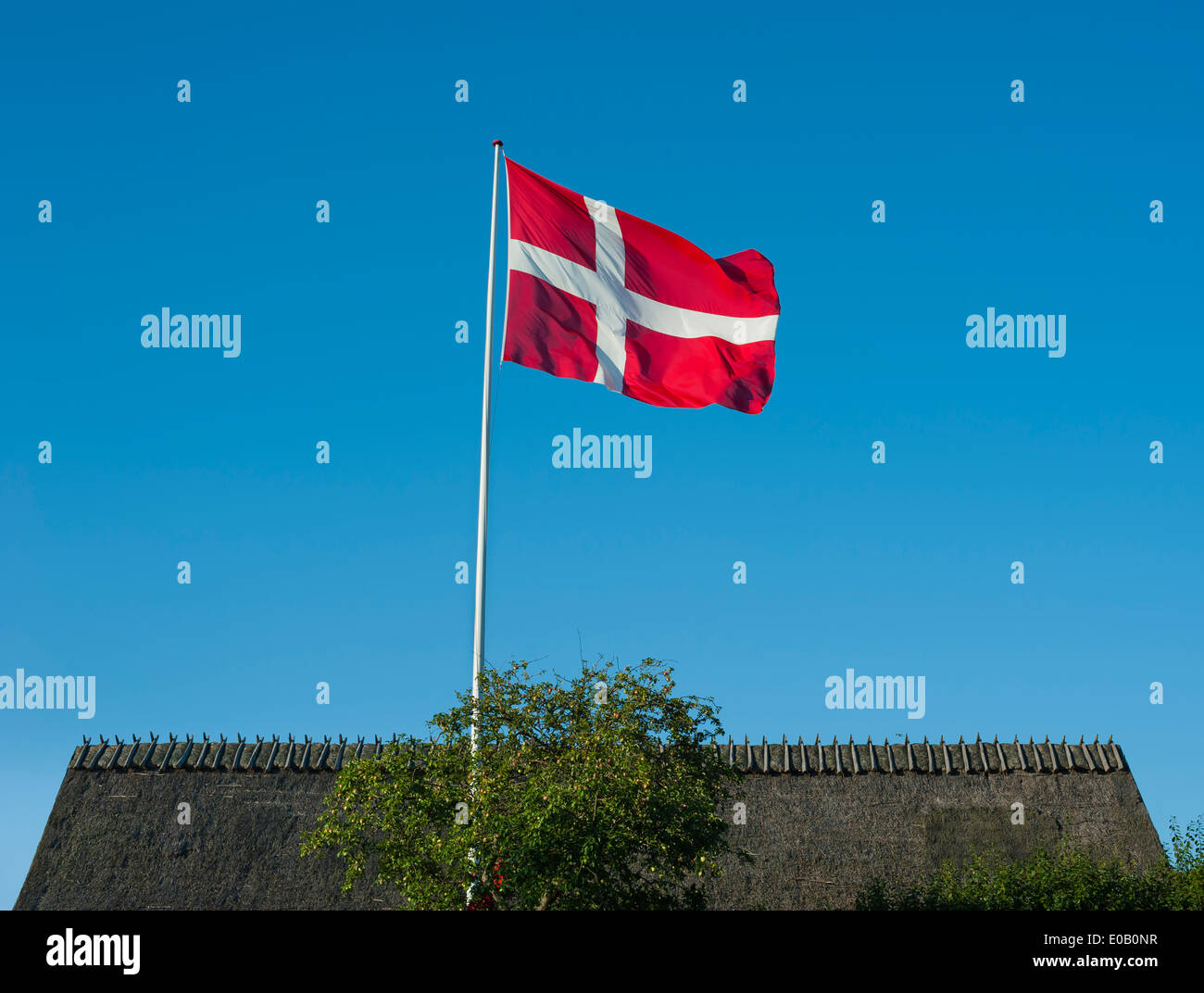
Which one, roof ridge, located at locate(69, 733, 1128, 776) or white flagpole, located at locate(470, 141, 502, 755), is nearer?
white flagpole, located at locate(470, 141, 502, 755)

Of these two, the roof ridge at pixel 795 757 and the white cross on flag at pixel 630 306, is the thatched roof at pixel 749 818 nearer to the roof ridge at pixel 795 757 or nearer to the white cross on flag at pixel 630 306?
the roof ridge at pixel 795 757

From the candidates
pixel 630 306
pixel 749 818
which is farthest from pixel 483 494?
pixel 749 818

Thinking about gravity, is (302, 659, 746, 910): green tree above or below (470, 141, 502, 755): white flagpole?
below

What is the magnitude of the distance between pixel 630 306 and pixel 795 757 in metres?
16.7

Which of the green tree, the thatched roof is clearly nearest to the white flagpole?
the green tree

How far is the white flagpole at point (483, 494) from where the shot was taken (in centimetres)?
2209

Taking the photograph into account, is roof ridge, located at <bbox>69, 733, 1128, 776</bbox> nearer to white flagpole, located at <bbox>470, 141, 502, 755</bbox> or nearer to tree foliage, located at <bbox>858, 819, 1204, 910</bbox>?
tree foliage, located at <bbox>858, 819, 1204, 910</bbox>

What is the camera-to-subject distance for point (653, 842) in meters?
21.4

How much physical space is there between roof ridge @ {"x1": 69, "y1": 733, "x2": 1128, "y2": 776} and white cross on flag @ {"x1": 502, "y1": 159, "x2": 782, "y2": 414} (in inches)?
559

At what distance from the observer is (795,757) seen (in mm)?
35656

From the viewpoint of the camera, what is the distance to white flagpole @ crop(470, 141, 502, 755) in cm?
2209
